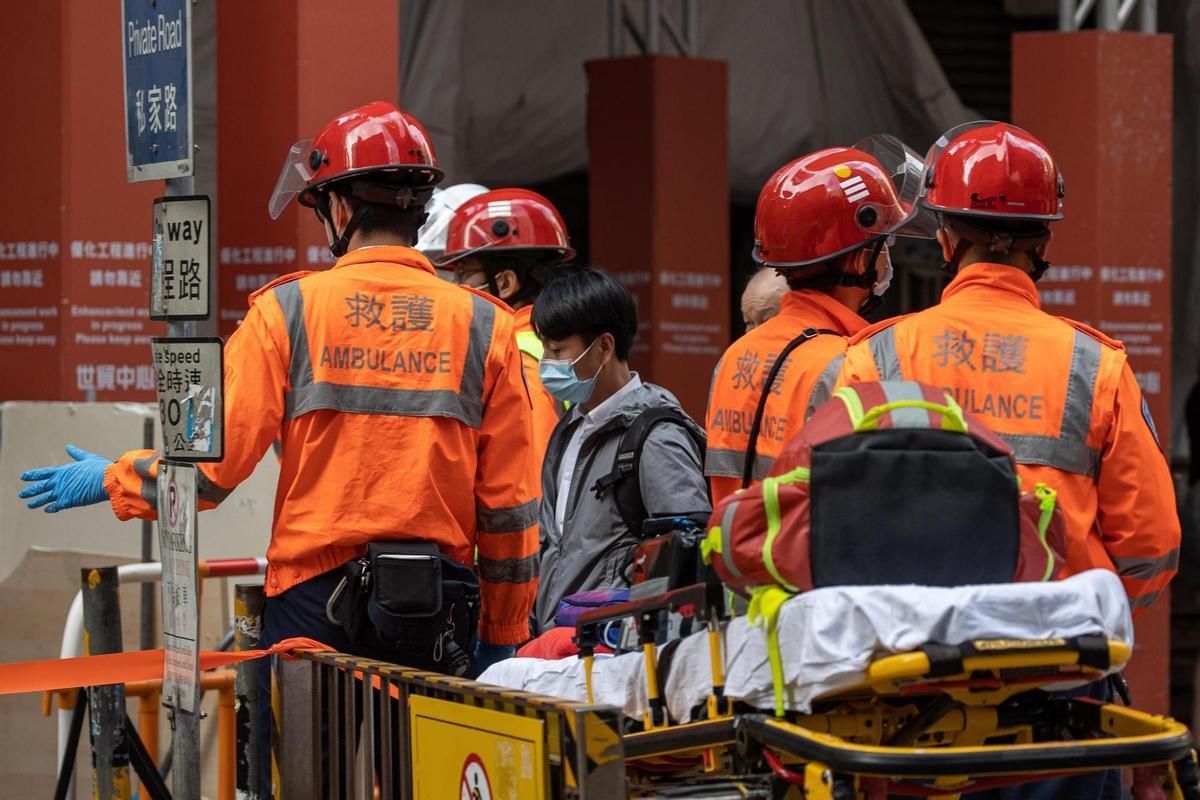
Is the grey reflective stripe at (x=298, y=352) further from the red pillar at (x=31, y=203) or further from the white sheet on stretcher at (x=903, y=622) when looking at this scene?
the red pillar at (x=31, y=203)

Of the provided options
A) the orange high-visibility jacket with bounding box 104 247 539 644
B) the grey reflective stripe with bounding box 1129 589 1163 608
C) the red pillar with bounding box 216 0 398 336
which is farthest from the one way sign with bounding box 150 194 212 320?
the red pillar with bounding box 216 0 398 336

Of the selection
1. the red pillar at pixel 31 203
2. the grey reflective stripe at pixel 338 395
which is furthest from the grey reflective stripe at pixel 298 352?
the red pillar at pixel 31 203

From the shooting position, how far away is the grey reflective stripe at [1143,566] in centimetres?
369

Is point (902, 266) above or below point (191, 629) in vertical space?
above

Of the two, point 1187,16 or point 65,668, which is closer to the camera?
point 65,668

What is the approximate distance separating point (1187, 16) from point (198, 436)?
9.06 metres

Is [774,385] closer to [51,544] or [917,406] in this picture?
[917,406]

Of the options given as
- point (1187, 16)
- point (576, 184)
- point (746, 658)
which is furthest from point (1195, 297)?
point (746, 658)

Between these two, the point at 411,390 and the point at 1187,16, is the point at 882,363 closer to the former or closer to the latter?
the point at 411,390

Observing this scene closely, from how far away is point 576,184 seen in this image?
452 inches

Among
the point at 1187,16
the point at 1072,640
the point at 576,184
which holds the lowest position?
the point at 1072,640

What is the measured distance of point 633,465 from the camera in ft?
14.9

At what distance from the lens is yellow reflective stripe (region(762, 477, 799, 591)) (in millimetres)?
3014

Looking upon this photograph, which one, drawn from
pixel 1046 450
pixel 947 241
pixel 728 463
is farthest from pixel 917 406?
pixel 728 463
